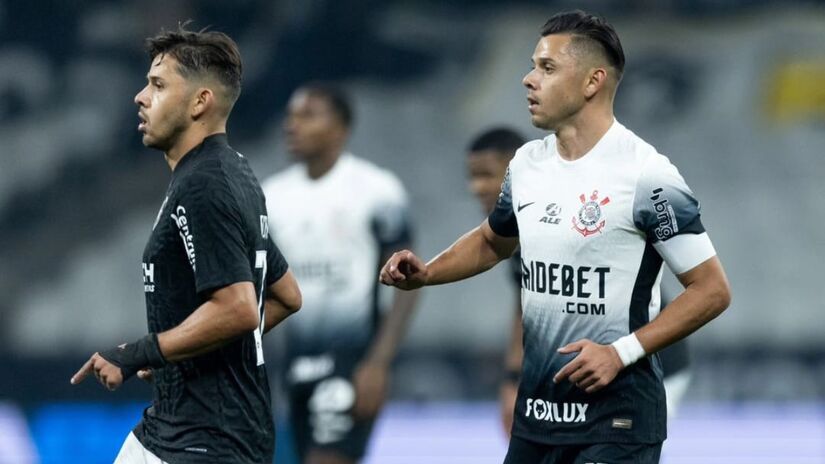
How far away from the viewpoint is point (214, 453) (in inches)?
163

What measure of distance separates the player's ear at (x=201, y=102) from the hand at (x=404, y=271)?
716mm

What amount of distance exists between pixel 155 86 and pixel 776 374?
7.70 metres

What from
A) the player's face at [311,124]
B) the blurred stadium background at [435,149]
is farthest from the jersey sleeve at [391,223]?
the blurred stadium background at [435,149]

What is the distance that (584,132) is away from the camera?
14.8ft

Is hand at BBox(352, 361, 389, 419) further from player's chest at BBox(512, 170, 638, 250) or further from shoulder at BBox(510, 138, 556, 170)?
player's chest at BBox(512, 170, 638, 250)

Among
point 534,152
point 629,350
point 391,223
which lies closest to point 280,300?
point 534,152

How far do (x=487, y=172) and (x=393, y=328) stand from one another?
165 centimetres

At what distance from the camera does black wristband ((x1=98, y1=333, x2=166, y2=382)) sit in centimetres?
402

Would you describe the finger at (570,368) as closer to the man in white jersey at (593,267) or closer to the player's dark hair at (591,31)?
the man in white jersey at (593,267)

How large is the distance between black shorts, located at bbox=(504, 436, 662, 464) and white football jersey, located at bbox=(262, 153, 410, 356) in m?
3.87

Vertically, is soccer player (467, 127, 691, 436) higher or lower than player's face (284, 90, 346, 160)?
lower

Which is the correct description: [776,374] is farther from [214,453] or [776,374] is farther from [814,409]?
[214,453]

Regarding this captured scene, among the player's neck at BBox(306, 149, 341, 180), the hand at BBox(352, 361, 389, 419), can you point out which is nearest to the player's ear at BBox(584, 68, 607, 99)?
the hand at BBox(352, 361, 389, 419)

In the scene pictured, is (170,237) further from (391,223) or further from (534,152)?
(391,223)
